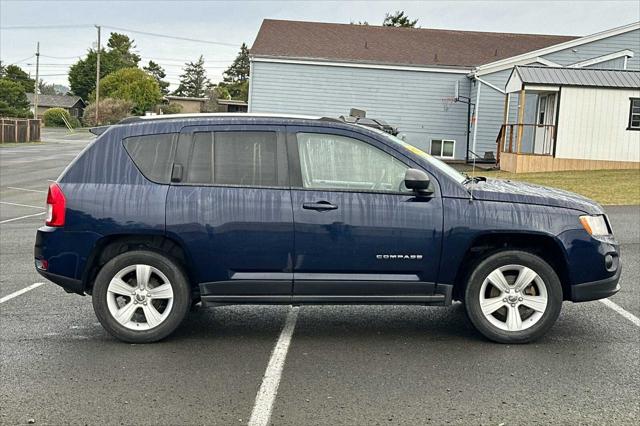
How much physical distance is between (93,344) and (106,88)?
269 feet

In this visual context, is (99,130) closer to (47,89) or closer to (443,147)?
(443,147)

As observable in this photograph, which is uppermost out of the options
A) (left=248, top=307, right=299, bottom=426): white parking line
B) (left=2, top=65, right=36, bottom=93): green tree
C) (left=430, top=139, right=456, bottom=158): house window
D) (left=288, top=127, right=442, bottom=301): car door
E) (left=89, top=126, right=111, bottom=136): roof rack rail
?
(left=2, top=65, right=36, bottom=93): green tree

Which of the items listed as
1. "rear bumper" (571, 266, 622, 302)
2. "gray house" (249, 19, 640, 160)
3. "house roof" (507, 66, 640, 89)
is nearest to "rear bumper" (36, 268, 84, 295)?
"rear bumper" (571, 266, 622, 302)

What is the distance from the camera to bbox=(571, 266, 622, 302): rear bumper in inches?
221

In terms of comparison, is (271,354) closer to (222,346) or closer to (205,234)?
(222,346)

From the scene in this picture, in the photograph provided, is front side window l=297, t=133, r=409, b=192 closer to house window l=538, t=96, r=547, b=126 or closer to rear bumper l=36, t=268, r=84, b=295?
rear bumper l=36, t=268, r=84, b=295

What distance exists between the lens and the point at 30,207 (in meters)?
16.3

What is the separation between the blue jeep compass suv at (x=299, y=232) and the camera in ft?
18.0

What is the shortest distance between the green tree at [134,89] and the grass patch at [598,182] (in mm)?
62493

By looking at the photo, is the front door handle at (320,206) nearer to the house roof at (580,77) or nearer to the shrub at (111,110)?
the house roof at (580,77)

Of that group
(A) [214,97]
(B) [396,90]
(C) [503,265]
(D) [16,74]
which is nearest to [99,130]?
(C) [503,265]

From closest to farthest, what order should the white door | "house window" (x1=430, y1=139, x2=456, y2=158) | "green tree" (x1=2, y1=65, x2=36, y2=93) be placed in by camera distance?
the white door
"house window" (x1=430, y1=139, x2=456, y2=158)
"green tree" (x1=2, y1=65, x2=36, y2=93)

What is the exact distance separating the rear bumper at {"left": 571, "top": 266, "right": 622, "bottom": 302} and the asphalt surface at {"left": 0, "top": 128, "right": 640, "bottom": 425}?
391mm

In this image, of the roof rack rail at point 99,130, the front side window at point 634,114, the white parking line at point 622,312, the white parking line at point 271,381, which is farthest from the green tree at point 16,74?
the white parking line at point 622,312
